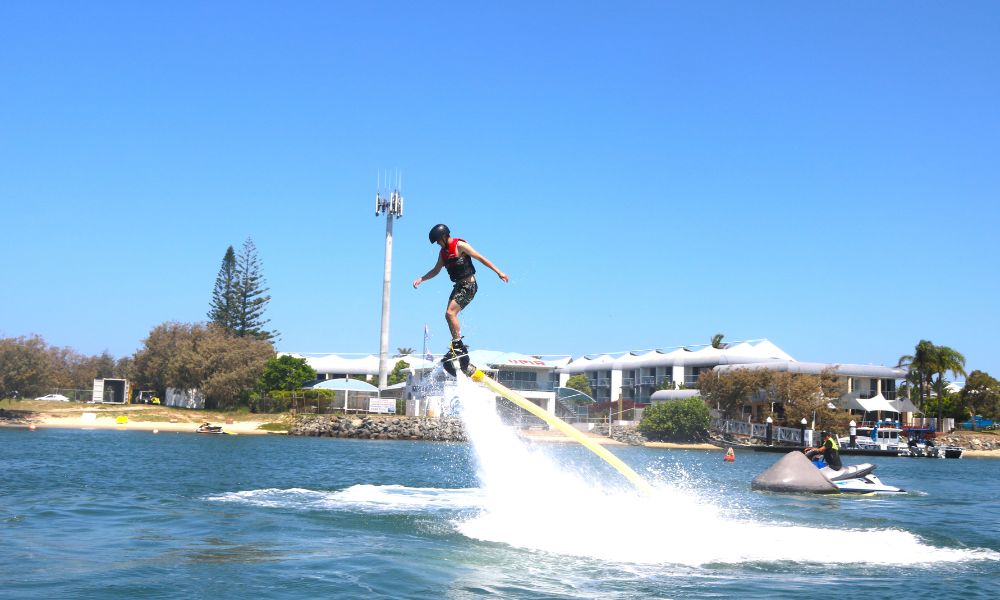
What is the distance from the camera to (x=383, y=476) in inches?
1292

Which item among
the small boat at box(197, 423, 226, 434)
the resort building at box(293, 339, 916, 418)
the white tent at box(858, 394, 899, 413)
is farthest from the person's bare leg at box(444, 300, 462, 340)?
the white tent at box(858, 394, 899, 413)

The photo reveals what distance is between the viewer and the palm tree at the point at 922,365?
319ft

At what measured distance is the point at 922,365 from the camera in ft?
323

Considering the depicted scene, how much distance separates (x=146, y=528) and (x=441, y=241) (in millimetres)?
8523

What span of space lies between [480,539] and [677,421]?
219 feet

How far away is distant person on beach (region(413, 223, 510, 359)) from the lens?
15.4 m

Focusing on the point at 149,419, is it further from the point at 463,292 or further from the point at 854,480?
the point at 463,292

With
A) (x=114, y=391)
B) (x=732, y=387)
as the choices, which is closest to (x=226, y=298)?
(x=114, y=391)

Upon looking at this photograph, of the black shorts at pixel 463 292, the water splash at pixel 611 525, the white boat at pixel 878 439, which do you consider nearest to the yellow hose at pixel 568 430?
the water splash at pixel 611 525

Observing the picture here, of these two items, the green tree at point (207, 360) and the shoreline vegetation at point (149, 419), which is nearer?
the shoreline vegetation at point (149, 419)

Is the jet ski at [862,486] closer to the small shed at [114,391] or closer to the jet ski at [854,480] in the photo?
the jet ski at [854,480]

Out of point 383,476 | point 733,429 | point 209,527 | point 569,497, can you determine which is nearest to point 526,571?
point 569,497

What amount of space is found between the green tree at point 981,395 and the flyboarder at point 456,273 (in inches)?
3998

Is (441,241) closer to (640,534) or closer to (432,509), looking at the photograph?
(640,534)
